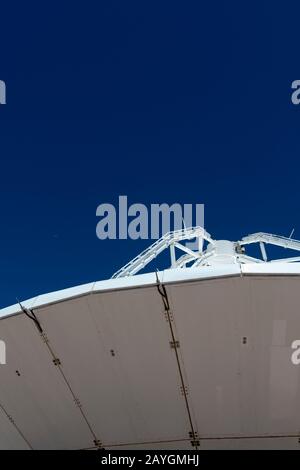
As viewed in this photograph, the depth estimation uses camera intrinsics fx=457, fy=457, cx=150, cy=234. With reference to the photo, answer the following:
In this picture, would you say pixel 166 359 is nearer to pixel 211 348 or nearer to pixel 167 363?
pixel 167 363

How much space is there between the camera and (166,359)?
1256cm

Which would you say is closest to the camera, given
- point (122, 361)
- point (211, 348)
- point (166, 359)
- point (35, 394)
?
point (211, 348)

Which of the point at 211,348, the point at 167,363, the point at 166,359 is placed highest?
the point at 211,348

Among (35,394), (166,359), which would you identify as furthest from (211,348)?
(35,394)

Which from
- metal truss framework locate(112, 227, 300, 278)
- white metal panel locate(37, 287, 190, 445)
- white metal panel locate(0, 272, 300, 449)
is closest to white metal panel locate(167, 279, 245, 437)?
white metal panel locate(0, 272, 300, 449)

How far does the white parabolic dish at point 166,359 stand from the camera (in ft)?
38.4

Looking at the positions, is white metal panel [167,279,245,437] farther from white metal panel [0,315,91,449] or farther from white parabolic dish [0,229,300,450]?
white metal panel [0,315,91,449]

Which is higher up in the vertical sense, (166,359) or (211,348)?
(211,348)

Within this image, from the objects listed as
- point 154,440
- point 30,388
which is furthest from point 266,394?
point 30,388

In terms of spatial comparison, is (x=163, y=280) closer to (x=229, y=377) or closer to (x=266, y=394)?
(x=229, y=377)

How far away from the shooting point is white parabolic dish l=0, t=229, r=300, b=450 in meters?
11.7

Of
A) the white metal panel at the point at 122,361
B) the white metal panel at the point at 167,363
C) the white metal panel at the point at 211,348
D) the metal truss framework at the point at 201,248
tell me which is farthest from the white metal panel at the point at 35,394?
the metal truss framework at the point at 201,248

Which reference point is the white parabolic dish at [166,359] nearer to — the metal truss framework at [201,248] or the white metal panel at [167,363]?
the white metal panel at [167,363]

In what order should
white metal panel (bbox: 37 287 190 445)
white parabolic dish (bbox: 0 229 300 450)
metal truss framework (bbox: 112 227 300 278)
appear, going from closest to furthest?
1. white parabolic dish (bbox: 0 229 300 450)
2. white metal panel (bbox: 37 287 190 445)
3. metal truss framework (bbox: 112 227 300 278)
